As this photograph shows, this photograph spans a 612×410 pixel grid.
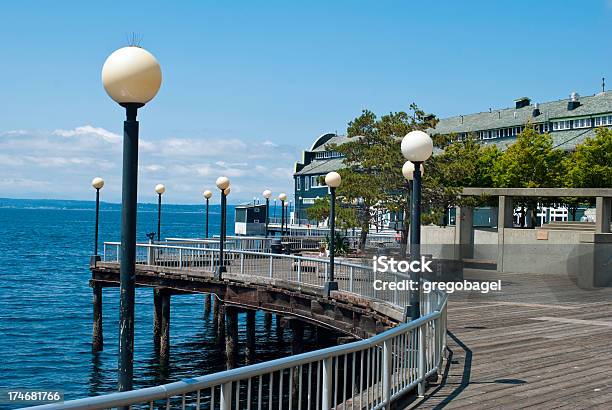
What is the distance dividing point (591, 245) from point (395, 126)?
8.71 meters

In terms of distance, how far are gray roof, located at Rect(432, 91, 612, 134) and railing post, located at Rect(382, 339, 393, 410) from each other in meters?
46.2

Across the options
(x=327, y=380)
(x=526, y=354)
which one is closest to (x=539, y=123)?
(x=526, y=354)

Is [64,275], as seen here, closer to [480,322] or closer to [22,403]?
[22,403]

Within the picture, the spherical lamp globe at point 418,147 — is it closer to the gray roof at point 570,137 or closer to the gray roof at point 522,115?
the gray roof at point 522,115

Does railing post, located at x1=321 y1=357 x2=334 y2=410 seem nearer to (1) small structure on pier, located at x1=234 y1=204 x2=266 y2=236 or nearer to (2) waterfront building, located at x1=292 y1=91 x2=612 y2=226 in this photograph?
(2) waterfront building, located at x1=292 y1=91 x2=612 y2=226

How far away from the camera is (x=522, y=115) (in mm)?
64312

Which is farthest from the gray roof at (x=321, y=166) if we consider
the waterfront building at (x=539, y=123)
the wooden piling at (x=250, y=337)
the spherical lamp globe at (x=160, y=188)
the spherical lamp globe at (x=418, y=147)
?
the spherical lamp globe at (x=418, y=147)

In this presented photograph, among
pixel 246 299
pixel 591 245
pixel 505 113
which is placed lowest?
pixel 246 299

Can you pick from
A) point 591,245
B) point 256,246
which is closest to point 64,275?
point 256,246

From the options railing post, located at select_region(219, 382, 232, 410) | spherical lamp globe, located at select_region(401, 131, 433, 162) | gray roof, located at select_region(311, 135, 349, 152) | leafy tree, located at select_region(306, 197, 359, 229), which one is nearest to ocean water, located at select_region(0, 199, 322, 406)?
leafy tree, located at select_region(306, 197, 359, 229)

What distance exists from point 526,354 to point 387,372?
16.7 feet

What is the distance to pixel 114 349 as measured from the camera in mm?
32062

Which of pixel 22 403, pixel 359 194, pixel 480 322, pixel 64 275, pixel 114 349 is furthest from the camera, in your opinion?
pixel 64 275

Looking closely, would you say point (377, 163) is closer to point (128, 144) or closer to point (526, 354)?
point (526, 354)
